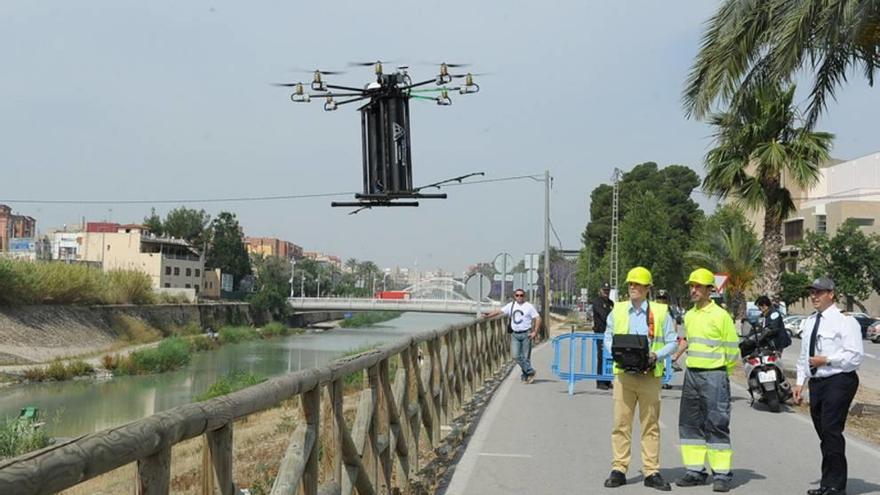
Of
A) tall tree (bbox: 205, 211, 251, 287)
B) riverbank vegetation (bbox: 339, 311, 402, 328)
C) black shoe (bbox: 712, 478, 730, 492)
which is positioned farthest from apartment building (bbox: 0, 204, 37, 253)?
black shoe (bbox: 712, 478, 730, 492)

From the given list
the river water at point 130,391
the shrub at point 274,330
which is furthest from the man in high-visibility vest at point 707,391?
the shrub at point 274,330

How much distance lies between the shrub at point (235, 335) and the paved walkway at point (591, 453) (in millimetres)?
67909

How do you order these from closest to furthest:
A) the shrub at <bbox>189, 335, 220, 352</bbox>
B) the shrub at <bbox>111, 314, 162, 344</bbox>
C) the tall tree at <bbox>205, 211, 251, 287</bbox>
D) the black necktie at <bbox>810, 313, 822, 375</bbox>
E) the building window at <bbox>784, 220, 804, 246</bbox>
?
the black necktie at <bbox>810, 313, 822, 375</bbox>, the shrub at <bbox>189, 335, 220, 352</bbox>, the shrub at <bbox>111, 314, 162, 344</bbox>, the building window at <bbox>784, 220, 804, 246</bbox>, the tall tree at <bbox>205, 211, 251, 287</bbox>

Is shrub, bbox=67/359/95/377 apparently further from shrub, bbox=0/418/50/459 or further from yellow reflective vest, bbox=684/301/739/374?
yellow reflective vest, bbox=684/301/739/374

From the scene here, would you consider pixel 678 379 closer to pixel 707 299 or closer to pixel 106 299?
pixel 707 299

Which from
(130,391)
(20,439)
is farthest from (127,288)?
(20,439)

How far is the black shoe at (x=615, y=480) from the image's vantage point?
7.72 meters

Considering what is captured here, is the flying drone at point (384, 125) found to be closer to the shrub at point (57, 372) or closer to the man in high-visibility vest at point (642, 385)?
the man in high-visibility vest at point (642, 385)

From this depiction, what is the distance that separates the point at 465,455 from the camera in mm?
9305

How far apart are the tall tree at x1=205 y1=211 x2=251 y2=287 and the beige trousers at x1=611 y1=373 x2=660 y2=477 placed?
121m

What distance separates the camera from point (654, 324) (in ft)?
26.5

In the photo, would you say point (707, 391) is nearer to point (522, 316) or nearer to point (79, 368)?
point (522, 316)

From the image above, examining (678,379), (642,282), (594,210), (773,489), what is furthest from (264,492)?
(594,210)

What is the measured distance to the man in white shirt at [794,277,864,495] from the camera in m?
7.29
